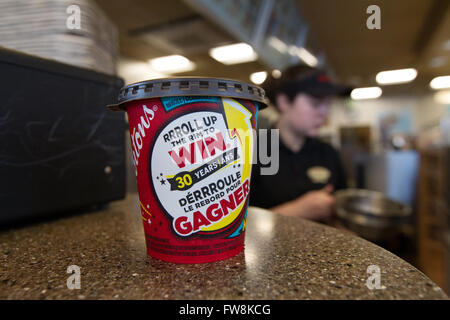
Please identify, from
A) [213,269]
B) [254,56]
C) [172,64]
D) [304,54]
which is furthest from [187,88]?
[172,64]

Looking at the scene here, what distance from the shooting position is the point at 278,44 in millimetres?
2852

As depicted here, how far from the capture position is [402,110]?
27.1 feet

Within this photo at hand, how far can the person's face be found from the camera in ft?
5.31

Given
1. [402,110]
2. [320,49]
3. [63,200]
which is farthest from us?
[402,110]

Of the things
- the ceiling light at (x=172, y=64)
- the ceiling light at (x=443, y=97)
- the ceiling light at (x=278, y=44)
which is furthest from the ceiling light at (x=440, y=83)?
the ceiling light at (x=172, y=64)

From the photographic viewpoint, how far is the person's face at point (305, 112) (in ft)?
5.31

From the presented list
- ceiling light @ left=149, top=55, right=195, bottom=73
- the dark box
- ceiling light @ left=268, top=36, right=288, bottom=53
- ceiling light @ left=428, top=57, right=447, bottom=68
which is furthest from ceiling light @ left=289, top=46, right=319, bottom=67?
the dark box

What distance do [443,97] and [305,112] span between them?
8.18 m

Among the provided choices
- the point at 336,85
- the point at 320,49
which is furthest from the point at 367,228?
the point at 320,49

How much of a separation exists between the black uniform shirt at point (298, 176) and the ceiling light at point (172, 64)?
2.73 metres

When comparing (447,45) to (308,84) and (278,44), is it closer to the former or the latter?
(278,44)

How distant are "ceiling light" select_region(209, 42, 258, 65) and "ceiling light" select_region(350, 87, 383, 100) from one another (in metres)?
4.65
